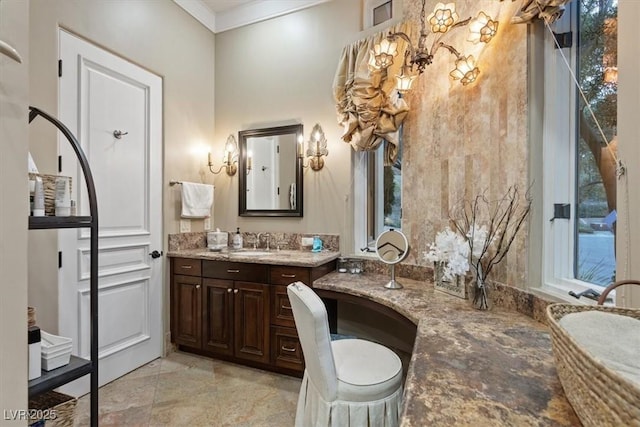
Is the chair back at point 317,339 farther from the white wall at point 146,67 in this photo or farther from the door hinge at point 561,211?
the white wall at point 146,67

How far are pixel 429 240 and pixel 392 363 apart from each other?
1.08 m

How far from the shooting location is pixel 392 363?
1482mm

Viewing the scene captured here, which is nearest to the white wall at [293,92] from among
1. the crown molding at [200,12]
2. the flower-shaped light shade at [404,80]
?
the crown molding at [200,12]

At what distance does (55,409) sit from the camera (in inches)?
58.2

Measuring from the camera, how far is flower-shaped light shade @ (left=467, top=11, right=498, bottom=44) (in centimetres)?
171

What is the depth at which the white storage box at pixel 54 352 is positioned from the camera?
145 centimetres

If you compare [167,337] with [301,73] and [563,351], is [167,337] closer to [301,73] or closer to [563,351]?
[301,73]

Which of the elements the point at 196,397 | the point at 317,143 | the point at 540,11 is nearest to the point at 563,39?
the point at 540,11

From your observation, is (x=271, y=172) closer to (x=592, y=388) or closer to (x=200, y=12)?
(x=200, y=12)

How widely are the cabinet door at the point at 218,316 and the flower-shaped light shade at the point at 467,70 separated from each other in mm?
2261

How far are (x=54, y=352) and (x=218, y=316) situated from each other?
1.28 m

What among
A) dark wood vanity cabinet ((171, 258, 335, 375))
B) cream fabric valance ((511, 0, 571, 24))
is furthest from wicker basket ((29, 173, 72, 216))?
cream fabric valance ((511, 0, 571, 24))

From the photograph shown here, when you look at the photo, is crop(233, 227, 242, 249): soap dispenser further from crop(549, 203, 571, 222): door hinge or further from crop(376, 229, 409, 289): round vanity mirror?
crop(549, 203, 571, 222): door hinge

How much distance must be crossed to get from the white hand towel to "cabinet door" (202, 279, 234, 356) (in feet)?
2.26
